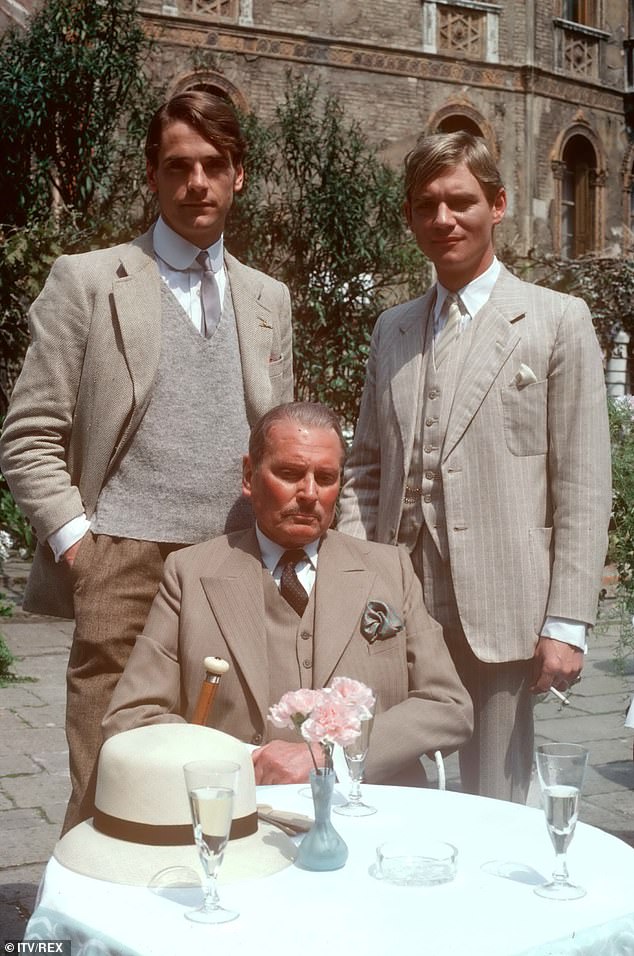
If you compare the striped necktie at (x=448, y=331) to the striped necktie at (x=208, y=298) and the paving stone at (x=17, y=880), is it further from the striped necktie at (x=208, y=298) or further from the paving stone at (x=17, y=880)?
the paving stone at (x=17, y=880)

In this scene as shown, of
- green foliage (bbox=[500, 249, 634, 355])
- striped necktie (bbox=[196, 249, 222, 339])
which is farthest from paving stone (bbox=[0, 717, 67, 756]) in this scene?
green foliage (bbox=[500, 249, 634, 355])

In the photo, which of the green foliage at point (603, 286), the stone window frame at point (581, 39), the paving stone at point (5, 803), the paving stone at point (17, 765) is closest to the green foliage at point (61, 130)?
the green foliage at point (603, 286)

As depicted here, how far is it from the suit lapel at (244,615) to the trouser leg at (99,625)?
0.31 meters

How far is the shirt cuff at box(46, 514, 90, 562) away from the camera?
8.96ft

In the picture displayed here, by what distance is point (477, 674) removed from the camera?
110 inches

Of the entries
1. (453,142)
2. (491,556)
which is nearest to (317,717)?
(491,556)

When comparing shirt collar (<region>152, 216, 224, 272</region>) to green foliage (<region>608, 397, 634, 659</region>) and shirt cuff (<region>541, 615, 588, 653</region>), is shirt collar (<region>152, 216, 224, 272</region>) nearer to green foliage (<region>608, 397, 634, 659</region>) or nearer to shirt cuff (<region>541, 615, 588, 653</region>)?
shirt cuff (<region>541, 615, 588, 653</region>)

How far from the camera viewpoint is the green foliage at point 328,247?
9.45 m

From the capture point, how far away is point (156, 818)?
1817 millimetres

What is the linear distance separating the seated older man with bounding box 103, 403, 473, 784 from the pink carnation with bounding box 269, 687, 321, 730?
0.47 m

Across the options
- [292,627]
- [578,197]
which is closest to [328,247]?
[292,627]

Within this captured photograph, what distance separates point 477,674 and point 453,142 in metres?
1.24

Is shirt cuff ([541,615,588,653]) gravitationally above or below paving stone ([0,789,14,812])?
above

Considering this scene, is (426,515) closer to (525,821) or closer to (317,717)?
(525,821)
